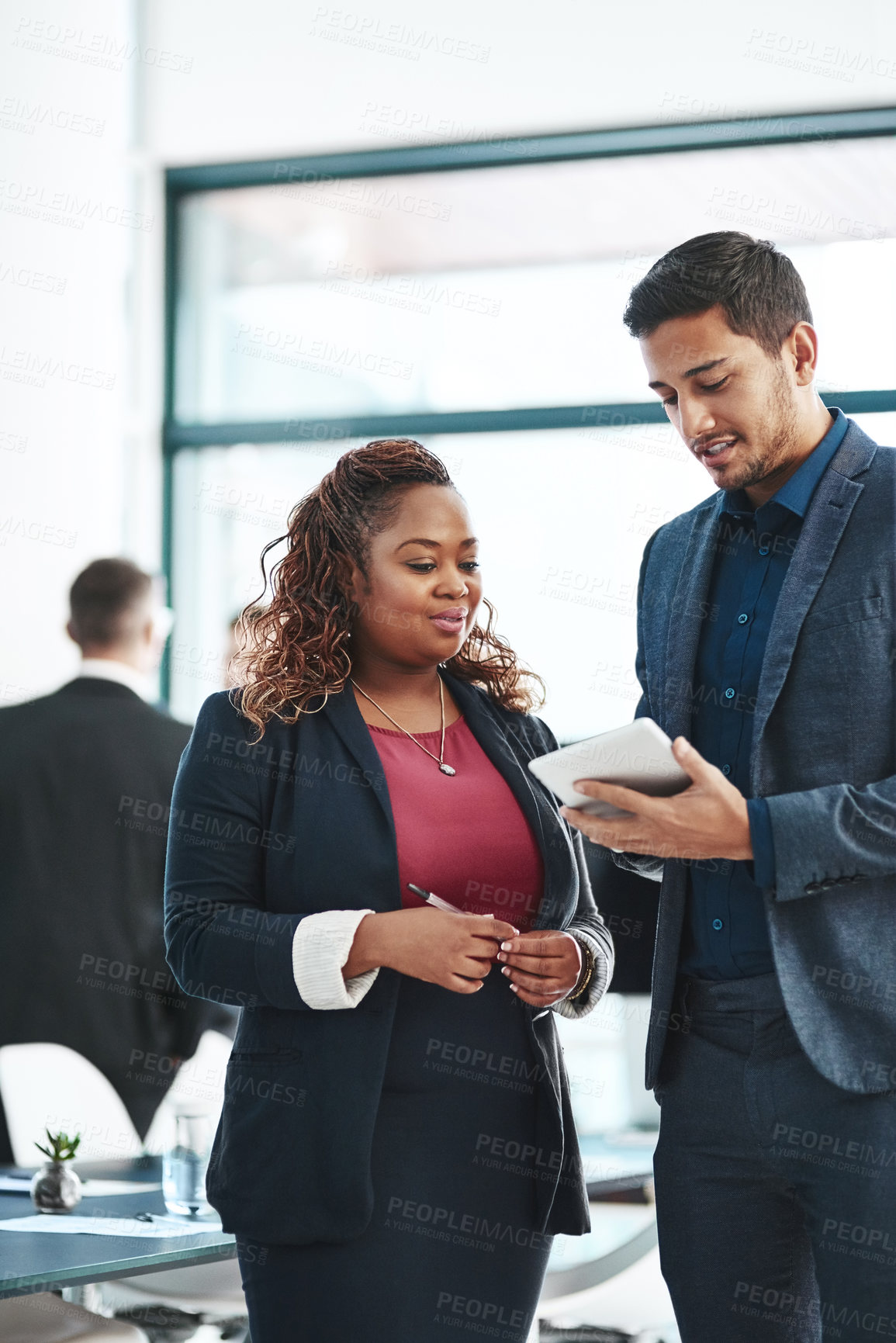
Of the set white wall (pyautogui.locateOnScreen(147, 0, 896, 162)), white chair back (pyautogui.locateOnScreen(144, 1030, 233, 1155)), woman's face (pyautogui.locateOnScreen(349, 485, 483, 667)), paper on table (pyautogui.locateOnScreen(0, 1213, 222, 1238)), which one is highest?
white wall (pyautogui.locateOnScreen(147, 0, 896, 162))

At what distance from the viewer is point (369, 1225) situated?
5.24 ft

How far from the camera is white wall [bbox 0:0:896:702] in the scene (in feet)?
14.8

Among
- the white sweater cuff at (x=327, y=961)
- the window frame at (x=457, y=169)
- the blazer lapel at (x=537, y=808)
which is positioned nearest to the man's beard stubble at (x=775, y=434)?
the blazer lapel at (x=537, y=808)

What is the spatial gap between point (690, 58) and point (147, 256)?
7.11 feet

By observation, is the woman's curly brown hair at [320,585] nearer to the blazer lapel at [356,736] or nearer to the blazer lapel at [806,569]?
the blazer lapel at [356,736]

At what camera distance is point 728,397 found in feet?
5.38

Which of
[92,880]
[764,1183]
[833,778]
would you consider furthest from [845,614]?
[92,880]

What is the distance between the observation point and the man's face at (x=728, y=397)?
1.64 m

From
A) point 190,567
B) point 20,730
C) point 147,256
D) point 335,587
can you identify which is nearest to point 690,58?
point 147,256

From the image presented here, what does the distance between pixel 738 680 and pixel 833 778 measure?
7.1 inches

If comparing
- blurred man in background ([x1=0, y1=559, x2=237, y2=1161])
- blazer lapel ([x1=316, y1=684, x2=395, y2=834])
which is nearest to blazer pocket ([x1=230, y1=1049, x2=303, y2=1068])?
blazer lapel ([x1=316, y1=684, x2=395, y2=834])

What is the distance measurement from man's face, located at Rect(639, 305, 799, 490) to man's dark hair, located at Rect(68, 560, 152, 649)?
226cm

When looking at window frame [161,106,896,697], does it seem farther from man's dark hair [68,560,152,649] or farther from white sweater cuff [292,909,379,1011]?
white sweater cuff [292,909,379,1011]

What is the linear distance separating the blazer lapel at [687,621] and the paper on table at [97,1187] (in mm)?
1561
